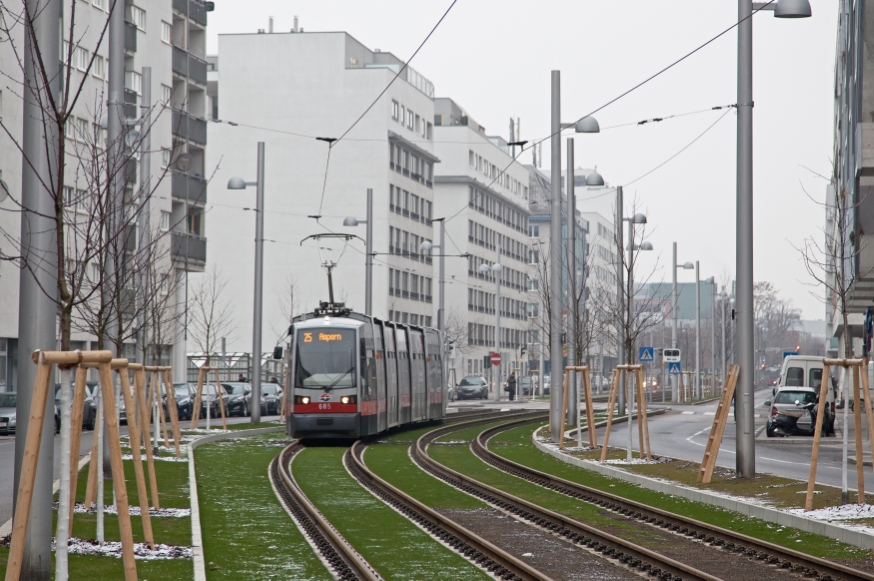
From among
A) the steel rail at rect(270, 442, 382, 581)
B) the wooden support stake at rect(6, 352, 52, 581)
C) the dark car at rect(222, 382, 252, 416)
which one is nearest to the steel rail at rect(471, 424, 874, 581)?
the steel rail at rect(270, 442, 382, 581)

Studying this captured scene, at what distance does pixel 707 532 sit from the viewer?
1395 centimetres

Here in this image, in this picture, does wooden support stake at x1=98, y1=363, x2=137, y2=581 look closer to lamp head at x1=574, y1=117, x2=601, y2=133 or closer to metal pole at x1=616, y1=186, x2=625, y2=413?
lamp head at x1=574, y1=117, x2=601, y2=133

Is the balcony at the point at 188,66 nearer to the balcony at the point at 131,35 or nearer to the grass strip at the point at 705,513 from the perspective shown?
the balcony at the point at 131,35

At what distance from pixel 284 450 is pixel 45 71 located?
19745 mm

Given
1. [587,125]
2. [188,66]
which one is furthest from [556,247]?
[188,66]

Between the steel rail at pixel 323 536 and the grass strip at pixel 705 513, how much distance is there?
4.33m

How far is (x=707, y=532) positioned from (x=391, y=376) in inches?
854

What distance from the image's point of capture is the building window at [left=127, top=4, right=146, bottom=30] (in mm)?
59500

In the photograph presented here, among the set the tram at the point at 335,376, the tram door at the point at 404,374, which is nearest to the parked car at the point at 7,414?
the tram at the point at 335,376

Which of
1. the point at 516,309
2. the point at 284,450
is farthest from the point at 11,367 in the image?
the point at 516,309

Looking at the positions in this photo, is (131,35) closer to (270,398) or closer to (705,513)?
(270,398)

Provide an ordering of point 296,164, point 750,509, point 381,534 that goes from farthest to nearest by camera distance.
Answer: point 296,164 → point 750,509 → point 381,534

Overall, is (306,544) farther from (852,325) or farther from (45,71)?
(852,325)

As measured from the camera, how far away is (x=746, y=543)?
13070mm
